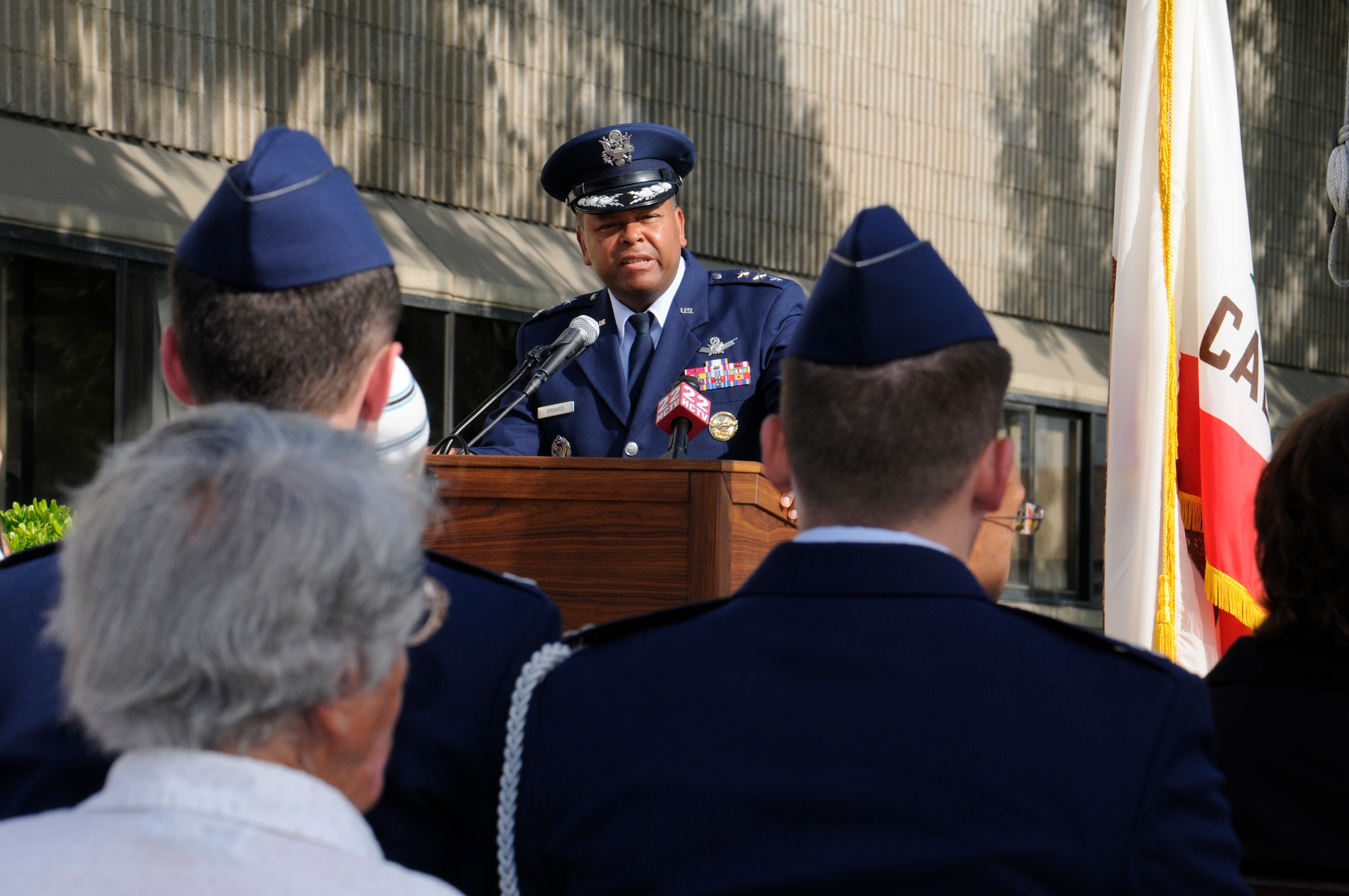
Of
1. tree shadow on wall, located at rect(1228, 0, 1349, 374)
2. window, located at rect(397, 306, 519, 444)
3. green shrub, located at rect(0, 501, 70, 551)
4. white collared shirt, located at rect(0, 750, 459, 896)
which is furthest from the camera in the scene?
tree shadow on wall, located at rect(1228, 0, 1349, 374)

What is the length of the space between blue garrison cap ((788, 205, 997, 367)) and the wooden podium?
0.83 m

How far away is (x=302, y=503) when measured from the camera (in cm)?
109

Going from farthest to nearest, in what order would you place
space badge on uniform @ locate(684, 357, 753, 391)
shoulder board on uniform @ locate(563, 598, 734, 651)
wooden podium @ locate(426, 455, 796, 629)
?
space badge on uniform @ locate(684, 357, 753, 391) < wooden podium @ locate(426, 455, 796, 629) < shoulder board on uniform @ locate(563, 598, 734, 651)

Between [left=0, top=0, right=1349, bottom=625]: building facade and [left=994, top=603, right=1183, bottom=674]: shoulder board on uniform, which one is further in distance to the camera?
[left=0, top=0, right=1349, bottom=625]: building facade

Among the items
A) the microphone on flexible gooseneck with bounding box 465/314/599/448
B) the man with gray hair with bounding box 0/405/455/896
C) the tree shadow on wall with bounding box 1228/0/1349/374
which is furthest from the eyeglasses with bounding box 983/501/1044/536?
the tree shadow on wall with bounding box 1228/0/1349/374

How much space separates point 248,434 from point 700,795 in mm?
556

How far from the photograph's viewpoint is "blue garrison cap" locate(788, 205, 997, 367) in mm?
1560

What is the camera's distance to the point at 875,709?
1.41m

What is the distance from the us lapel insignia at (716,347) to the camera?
3459 millimetres

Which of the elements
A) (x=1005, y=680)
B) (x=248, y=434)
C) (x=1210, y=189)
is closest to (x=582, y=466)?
(x=1005, y=680)

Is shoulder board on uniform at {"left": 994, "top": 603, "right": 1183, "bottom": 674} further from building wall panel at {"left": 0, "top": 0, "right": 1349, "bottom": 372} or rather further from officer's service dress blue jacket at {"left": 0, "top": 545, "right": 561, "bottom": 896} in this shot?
building wall panel at {"left": 0, "top": 0, "right": 1349, "bottom": 372}

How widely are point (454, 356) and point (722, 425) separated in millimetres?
5529

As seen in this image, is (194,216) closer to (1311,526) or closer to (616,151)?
(616,151)

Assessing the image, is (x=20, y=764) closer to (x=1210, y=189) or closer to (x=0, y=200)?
(x=1210, y=189)
